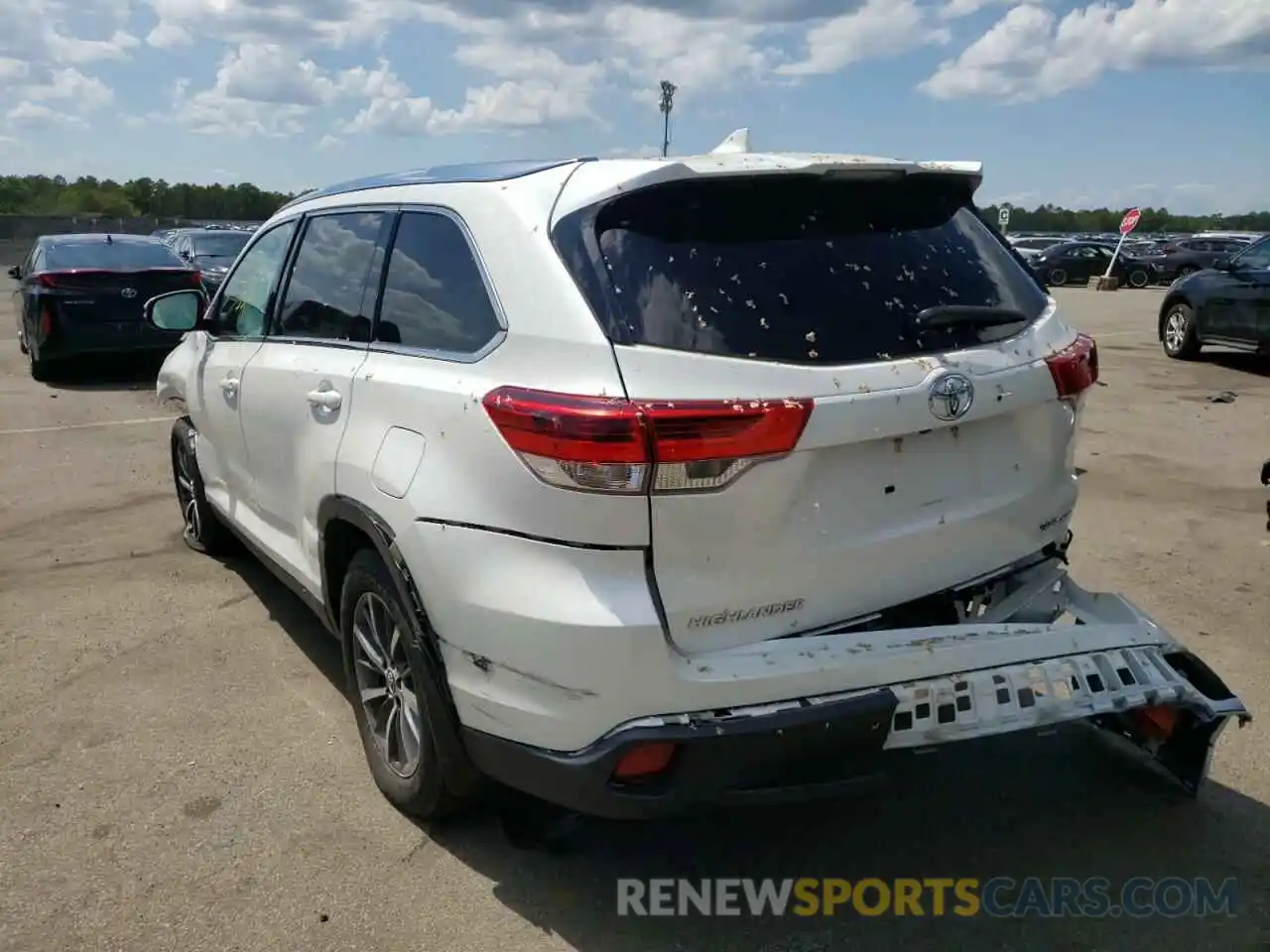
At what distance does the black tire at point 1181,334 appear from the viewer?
1338 centimetres

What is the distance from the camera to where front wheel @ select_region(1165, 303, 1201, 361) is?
43.9 feet

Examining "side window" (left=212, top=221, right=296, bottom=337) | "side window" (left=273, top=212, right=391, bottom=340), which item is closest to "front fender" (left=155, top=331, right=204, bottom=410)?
"side window" (left=212, top=221, right=296, bottom=337)

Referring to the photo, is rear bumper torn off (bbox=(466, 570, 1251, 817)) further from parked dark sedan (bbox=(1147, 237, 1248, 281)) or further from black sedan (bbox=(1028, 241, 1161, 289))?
parked dark sedan (bbox=(1147, 237, 1248, 281))

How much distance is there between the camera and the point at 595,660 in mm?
2523

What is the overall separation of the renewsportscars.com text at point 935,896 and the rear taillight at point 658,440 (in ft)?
4.01

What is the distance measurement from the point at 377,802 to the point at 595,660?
1363 millimetres

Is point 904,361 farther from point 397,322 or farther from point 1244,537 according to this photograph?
point 1244,537

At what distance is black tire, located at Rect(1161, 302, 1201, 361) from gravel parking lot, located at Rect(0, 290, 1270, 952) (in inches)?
345

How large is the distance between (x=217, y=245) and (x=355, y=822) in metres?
16.1

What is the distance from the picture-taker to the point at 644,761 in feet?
8.37

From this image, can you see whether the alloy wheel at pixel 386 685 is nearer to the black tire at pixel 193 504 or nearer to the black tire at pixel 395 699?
the black tire at pixel 395 699

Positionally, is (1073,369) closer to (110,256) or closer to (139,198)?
(110,256)

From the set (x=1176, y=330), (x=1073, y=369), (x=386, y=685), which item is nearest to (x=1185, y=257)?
(x=1176, y=330)

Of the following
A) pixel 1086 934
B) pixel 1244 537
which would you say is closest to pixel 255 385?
pixel 1086 934
